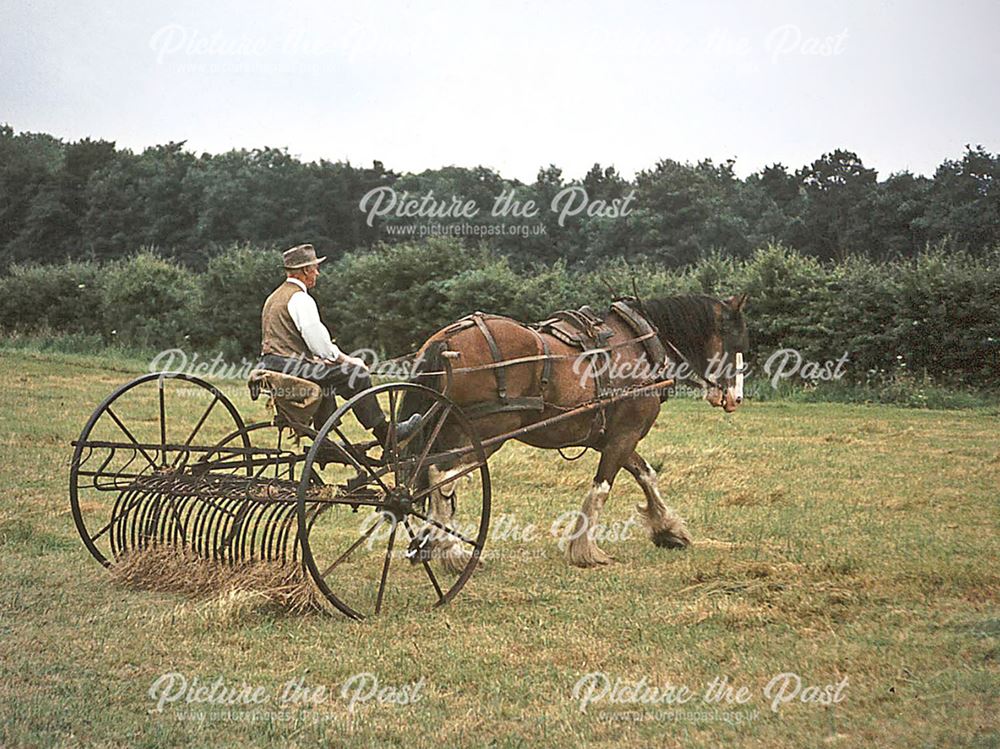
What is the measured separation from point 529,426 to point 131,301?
24.4 m

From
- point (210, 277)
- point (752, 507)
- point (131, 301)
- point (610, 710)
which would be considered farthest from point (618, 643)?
point (131, 301)

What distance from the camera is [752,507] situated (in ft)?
35.3

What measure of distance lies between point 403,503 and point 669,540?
110 inches

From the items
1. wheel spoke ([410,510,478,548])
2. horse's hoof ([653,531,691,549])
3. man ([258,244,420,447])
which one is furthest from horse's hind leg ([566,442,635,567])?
man ([258,244,420,447])

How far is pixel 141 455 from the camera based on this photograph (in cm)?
1103

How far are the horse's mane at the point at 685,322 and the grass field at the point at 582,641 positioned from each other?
162 cm

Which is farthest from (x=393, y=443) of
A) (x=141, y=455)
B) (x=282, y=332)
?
(x=141, y=455)

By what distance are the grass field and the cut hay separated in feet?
0.26

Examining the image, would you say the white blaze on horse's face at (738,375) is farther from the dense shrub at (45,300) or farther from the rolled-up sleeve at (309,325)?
the dense shrub at (45,300)

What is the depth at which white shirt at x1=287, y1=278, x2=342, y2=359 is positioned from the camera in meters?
7.20

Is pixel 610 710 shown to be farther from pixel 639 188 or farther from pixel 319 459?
pixel 639 188

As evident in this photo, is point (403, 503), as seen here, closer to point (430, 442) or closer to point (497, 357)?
point (430, 442)

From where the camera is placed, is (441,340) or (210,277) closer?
(441,340)

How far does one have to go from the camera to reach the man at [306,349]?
23.8ft
